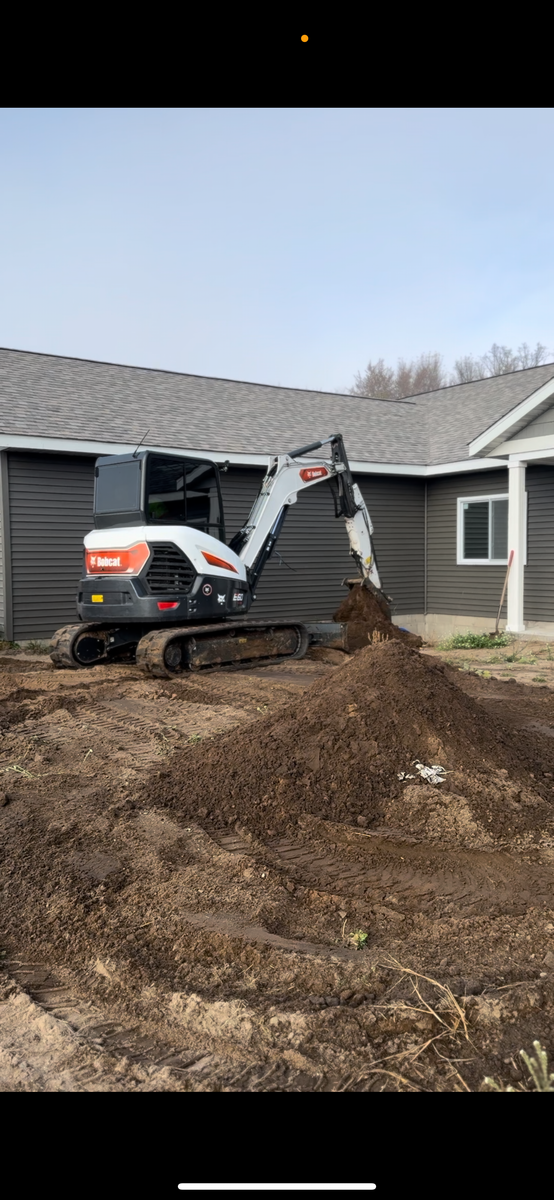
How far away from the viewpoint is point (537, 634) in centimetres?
1410

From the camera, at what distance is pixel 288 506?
1173cm

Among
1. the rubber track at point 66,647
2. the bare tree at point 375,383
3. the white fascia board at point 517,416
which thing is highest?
the bare tree at point 375,383

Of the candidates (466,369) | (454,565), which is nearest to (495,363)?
(466,369)

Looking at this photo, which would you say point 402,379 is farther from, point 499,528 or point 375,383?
point 499,528

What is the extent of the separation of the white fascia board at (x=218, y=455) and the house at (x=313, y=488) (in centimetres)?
3

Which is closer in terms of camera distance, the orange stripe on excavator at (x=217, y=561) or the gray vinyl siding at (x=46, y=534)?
the orange stripe on excavator at (x=217, y=561)

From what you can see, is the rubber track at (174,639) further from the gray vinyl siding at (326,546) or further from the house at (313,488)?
the gray vinyl siding at (326,546)

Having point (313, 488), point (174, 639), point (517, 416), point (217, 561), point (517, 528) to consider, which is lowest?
point (174, 639)

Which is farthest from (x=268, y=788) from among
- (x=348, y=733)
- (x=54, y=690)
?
(x=54, y=690)

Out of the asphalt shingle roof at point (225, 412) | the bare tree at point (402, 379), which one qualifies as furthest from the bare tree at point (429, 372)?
the asphalt shingle roof at point (225, 412)

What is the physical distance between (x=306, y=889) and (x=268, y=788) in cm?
122

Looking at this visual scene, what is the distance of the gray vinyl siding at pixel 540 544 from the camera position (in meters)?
15.0

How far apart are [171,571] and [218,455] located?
4.75 metres
